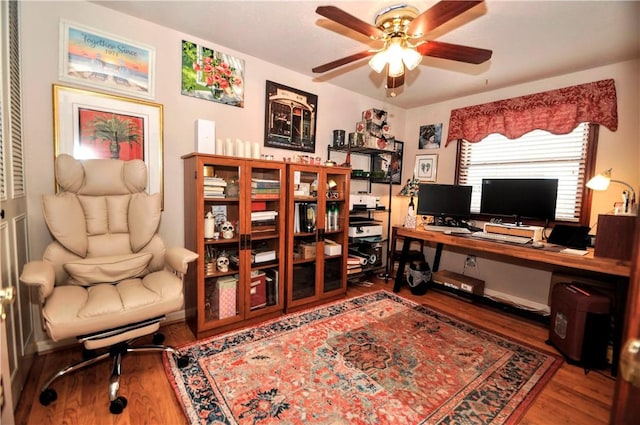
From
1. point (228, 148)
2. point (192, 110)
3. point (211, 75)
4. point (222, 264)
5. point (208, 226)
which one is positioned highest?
point (211, 75)

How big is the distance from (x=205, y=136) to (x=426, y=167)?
278cm

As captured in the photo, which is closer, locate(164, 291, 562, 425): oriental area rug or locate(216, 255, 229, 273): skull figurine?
locate(164, 291, 562, 425): oriental area rug

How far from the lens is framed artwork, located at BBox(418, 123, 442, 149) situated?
364 centimetres

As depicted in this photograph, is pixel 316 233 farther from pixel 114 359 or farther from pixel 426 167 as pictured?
pixel 426 167

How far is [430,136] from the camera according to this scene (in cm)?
371

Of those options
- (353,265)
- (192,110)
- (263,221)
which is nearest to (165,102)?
(192,110)

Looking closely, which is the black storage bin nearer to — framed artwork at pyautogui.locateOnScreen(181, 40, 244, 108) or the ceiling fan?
the ceiling fan

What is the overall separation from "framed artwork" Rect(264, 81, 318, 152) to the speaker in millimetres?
639

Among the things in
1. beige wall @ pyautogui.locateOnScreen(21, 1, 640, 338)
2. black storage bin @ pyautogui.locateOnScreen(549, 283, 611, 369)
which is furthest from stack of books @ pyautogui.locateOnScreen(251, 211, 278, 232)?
black storage bin @ pyautogui.locateOnScreen(549, 283, 611, 369)

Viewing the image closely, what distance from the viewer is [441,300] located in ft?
10.0

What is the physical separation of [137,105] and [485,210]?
327 centimetres

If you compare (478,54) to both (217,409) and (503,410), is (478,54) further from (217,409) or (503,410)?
(217,409)

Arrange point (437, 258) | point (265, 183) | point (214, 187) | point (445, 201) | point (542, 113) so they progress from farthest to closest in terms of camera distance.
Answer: point (437, 258) < point (445, 201) < point (542, 113) < point (265, 183) < point (214, 187)

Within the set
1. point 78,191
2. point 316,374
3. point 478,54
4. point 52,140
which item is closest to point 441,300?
point 316,374
